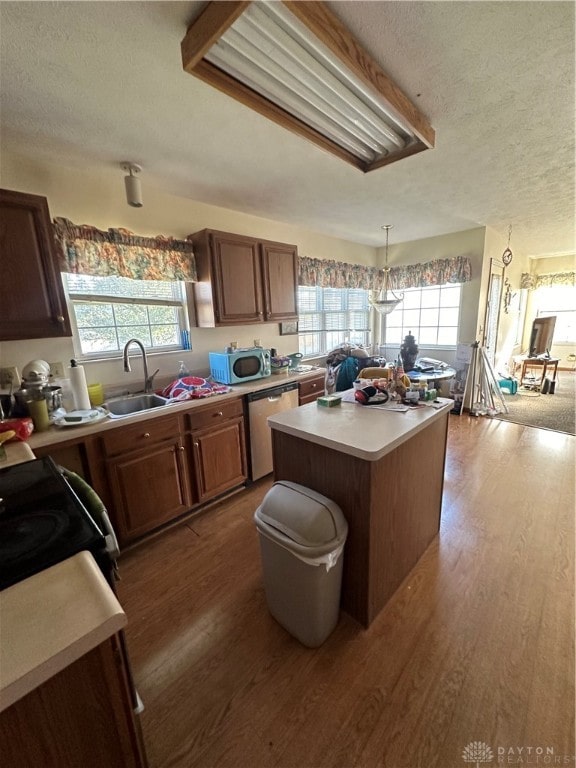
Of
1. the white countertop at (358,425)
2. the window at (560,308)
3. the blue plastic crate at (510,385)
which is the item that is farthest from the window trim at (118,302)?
A: the window at (560,308)

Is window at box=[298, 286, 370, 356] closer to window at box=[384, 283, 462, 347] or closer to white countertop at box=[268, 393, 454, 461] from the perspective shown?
window at box=[384, 283, 462, 347]

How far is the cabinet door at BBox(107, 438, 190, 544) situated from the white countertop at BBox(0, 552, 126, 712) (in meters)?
1.27

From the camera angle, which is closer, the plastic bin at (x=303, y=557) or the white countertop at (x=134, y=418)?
the plastic bin at (x=303, y=557)

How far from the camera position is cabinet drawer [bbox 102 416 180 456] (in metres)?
1.81

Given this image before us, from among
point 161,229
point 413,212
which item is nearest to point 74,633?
point 161,229

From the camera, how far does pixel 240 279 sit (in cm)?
272

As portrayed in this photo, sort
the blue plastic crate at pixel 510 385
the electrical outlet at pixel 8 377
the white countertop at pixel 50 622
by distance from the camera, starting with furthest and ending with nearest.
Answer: the blue plastic crate at pixel 510 385, the electrical outlet at pixel 8 377, the white countertop at pixel 50 622

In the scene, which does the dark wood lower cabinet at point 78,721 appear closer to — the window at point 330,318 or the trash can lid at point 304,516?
the trash can lid at point 304,516

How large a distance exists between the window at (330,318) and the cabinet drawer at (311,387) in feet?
3.18

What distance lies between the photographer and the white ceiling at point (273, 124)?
111 cm

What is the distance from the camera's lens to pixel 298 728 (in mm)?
1125

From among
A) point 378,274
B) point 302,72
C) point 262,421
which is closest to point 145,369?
point 262,421

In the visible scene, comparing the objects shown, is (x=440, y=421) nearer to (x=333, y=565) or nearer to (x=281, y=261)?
(x=333, y=565)

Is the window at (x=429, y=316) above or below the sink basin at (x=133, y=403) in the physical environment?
above
